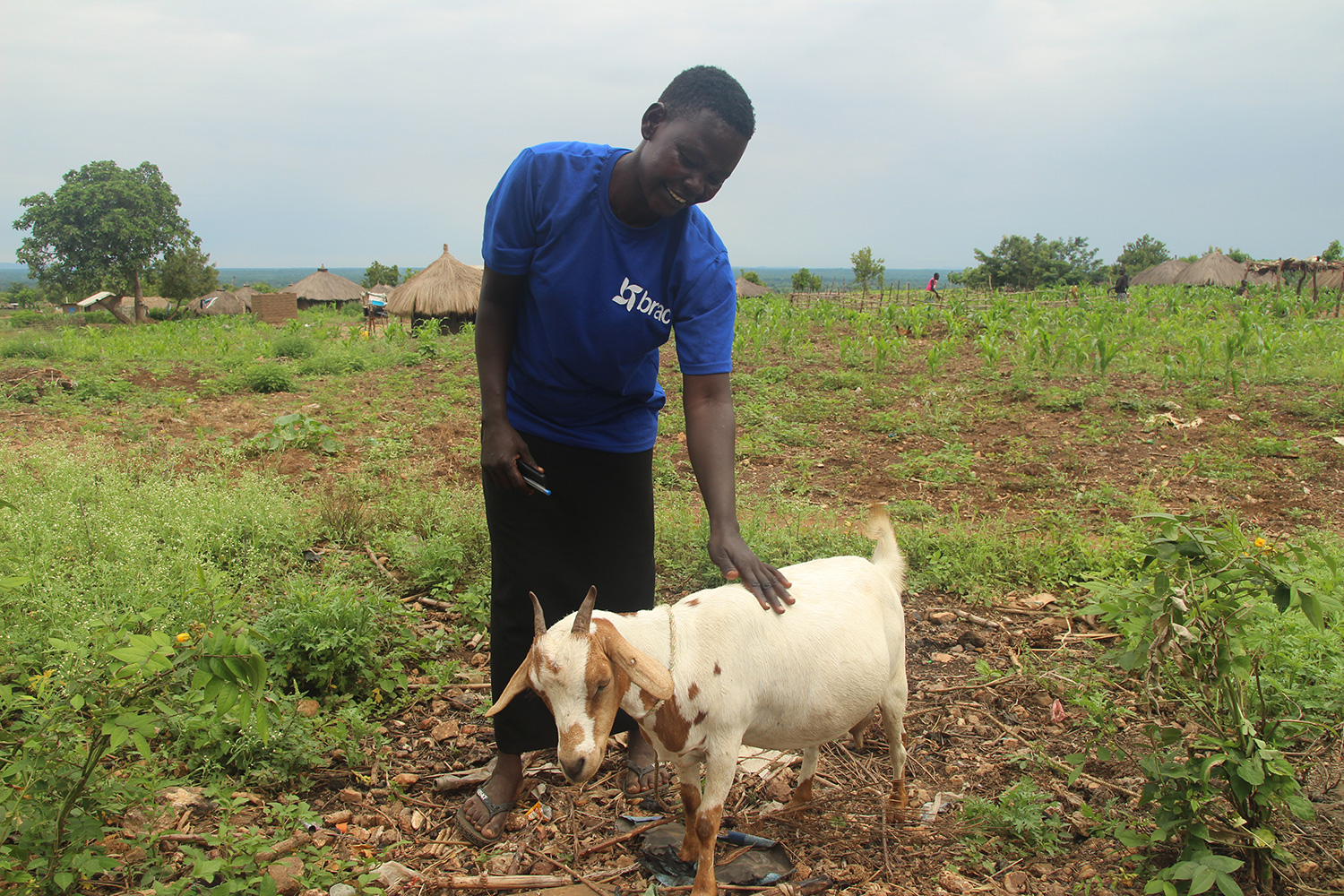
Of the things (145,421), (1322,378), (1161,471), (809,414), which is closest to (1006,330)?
(1322,378)

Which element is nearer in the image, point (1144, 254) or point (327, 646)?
point (327, 646)

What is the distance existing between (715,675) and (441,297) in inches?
695

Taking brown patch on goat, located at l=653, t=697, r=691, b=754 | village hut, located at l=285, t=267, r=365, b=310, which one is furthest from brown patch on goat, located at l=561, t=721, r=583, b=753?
village hut, located at l=285, t=267, r=365, b=310

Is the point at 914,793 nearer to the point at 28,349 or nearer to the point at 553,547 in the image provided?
the point at 553,547

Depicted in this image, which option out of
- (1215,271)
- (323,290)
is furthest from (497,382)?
(323,290)

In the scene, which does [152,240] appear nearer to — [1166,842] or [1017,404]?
[1017,404]

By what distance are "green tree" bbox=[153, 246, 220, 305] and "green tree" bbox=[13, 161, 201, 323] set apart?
2.30 feet

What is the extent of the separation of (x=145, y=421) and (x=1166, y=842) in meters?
8.50

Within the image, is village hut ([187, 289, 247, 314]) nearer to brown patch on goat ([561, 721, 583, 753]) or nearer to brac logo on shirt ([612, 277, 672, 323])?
brac logo on shirt ([612, 277, 672, 323])

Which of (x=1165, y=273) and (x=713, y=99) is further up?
(x=1165, y=273)

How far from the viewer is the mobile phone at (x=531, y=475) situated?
7.63 ft

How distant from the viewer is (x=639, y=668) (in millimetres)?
1749

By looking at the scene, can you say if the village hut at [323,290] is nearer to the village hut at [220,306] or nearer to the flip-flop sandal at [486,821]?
the village hut at [220,306]

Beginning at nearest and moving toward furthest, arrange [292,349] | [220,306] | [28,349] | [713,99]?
[713,99]
[28,349]
[292,349]
[220,306]
